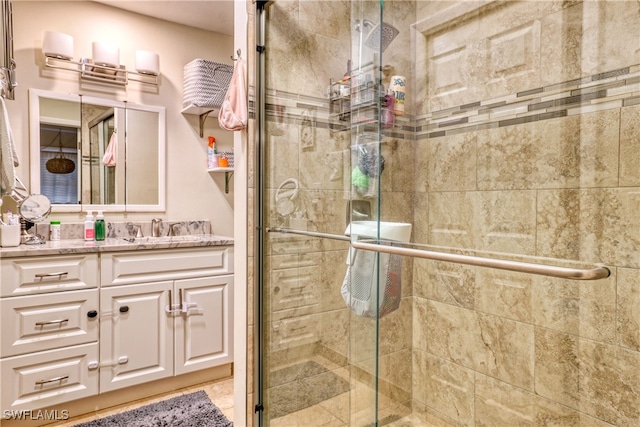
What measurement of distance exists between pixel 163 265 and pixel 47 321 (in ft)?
1.96

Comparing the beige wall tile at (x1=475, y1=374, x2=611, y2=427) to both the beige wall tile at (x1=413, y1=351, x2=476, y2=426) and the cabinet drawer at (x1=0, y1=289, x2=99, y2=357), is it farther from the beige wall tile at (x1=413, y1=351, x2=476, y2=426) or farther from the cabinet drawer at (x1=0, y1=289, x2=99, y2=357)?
the cabinet drawer at (x1=0, y1=289, x2=99, y2=357)

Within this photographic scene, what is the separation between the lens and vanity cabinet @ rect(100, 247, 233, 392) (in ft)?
7.14

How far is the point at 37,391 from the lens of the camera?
1.97 m

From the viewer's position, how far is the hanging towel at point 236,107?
5.63 feet

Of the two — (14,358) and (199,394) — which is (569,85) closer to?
(199,394)

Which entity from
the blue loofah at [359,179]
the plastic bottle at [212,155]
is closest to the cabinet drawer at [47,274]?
the plastic bottle at [212,155]

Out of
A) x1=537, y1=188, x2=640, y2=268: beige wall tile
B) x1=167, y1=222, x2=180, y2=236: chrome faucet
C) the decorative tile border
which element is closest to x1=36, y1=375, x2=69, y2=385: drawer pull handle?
x1=167, y1=222, x2=180, y2=236: chrome faucet

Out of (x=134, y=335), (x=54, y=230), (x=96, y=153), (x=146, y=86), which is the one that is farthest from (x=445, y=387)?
(x=146, y=86)

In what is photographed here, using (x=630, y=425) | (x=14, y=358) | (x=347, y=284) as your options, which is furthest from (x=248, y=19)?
(x=630, y=425)

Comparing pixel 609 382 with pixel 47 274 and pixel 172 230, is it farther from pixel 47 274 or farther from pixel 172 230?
pixel 172 230

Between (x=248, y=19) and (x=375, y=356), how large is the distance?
1.48 m

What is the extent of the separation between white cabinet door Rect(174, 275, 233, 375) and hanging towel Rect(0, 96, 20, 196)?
96 cm

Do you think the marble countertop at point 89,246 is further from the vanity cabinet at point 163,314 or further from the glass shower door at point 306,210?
the glass shower door at point 306,210

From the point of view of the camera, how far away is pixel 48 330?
2.00 m
